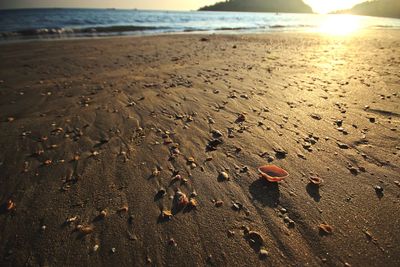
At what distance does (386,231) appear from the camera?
2330 mm

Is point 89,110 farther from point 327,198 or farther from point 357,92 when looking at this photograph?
point 357,92

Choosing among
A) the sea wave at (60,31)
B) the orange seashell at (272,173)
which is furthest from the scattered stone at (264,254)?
the sea wave at (60,31)

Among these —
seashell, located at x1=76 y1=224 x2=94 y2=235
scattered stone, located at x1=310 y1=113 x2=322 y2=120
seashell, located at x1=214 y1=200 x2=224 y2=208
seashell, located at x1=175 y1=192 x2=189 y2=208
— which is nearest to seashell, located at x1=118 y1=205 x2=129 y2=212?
seashell, located at x1=76 y1=224 x2=94 y2=235

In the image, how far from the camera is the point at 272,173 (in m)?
3.04

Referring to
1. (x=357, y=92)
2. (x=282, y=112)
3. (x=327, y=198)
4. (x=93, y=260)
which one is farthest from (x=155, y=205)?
(x=357, y=92)

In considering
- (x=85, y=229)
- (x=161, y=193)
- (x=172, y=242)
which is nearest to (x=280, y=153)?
(x=161, y=193)

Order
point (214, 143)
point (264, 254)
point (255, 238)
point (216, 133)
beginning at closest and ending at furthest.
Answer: point (264, 254), point (255, 238), point (214, 143), point (216, 133)

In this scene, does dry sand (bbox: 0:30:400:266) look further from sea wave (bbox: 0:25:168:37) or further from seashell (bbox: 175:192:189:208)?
sea wave (bbox: 0:25:168:37)

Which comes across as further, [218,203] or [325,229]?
[218,203]

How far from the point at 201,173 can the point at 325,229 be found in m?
1.64

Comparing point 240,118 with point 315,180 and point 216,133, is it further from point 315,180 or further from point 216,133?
point 315,180

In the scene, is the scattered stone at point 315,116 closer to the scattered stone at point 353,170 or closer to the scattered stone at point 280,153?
the scattered stone at point 280,153

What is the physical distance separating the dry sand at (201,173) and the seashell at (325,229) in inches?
1.4

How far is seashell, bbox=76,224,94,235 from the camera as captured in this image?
2.43 metres
